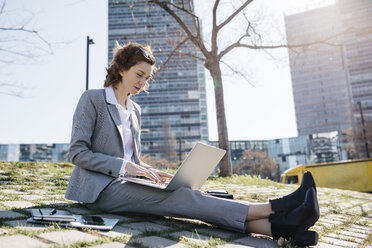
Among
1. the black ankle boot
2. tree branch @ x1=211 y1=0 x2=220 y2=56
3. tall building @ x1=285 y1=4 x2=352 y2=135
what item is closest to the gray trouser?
the black ankle boot

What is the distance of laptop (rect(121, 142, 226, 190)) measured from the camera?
2100 mm

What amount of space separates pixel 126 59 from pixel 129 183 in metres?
1.15

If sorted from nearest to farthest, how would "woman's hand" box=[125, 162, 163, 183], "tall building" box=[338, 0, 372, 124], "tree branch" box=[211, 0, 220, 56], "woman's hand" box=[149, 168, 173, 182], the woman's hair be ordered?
"woman's hand" box=[125, 162, 163, 183], "woman's hand" box=[149, 168, 173, 182], the woman's hair, "tree branch" box=[211, 0, 220, 56], "tall building" box=[338, 0, 372, 124]

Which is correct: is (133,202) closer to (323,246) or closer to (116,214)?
(116,214)

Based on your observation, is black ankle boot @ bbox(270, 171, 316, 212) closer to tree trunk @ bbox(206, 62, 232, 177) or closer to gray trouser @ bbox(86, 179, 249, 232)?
gray trouser @ bbox(86, 179, 249, 232)

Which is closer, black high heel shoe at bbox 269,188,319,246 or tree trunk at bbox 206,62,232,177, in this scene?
black high heel shoe at bbox 269,188,319,246

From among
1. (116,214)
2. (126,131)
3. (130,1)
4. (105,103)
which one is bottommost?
(116,214)

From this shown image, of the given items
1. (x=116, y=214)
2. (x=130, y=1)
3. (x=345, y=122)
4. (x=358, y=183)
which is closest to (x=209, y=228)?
(x=116, y=214)

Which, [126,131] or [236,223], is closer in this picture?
[236,223]

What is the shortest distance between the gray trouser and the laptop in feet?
0.28

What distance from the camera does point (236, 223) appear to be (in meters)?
2.08

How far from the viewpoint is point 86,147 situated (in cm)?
248

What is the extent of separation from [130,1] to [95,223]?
9755 millimetres

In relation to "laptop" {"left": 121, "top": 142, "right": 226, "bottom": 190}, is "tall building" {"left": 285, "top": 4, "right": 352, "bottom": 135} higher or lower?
higher
